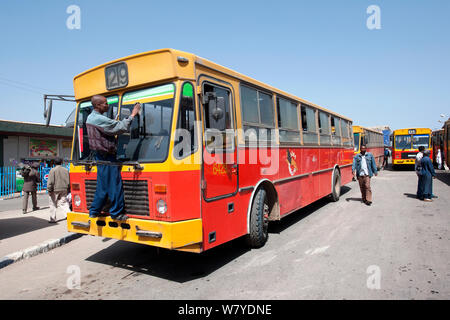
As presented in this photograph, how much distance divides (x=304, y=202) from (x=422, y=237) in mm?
2541

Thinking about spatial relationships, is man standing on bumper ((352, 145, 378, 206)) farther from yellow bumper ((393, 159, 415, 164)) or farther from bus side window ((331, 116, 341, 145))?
yellow bumper ((393, 159, 415, 164))

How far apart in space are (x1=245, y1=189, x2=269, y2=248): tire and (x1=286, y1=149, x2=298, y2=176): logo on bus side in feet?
4.67

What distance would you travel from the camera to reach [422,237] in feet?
19.3

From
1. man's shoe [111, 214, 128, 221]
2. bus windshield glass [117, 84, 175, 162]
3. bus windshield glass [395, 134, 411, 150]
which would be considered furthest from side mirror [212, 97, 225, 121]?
bus windshield glass [395, 134, 411, 150]

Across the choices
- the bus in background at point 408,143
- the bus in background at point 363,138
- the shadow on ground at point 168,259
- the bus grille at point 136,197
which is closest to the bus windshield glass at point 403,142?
the bus in background at point 408,143

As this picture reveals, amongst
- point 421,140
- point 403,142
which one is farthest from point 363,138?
point 421,140

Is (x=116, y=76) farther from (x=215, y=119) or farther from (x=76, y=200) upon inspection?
(x=76, y=200)

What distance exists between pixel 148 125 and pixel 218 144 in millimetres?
1005

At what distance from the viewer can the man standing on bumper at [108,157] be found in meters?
4.12

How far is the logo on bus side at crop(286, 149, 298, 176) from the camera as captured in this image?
672cm

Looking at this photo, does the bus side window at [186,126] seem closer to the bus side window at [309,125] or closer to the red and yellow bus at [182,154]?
the red and yellow bus at [182,154]

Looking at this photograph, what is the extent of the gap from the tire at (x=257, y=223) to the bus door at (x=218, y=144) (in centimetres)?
74

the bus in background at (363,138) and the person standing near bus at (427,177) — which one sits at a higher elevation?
the bus in background at (363,138)
